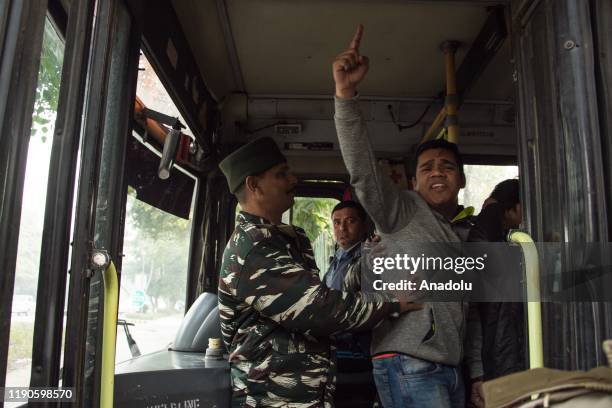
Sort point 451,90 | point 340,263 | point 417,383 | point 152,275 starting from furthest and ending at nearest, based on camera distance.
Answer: point 340,263
point 451,90
point 152,275
point 417,383

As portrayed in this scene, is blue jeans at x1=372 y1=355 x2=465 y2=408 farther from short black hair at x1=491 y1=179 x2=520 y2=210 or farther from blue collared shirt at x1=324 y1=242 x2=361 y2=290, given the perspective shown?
blue collared shirt at x1=324 y1=242 x2=361 y2=290

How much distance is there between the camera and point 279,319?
1620 mm

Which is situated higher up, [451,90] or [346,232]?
[451,90]

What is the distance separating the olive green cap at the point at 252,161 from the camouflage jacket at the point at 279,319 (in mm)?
305

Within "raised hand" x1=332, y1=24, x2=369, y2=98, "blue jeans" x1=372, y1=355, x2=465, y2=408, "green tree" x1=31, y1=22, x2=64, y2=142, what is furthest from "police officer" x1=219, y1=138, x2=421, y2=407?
"green tree" x1=31, y1=22, x2=64, y2=142

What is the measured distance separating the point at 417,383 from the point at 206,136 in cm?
192

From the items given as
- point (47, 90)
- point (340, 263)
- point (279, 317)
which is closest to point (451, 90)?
point (340, 263)

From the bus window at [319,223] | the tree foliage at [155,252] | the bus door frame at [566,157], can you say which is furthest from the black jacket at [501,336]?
the bus window at [319,223]

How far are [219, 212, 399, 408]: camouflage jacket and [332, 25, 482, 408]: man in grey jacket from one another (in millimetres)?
108

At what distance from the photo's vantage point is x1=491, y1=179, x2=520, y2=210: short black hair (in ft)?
8.09

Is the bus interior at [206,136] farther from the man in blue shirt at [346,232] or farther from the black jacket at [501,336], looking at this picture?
the black jacket at [501,336]

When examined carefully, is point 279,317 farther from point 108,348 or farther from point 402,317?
point 108,348

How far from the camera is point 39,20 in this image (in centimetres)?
97

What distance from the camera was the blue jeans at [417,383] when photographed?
1544 mm
